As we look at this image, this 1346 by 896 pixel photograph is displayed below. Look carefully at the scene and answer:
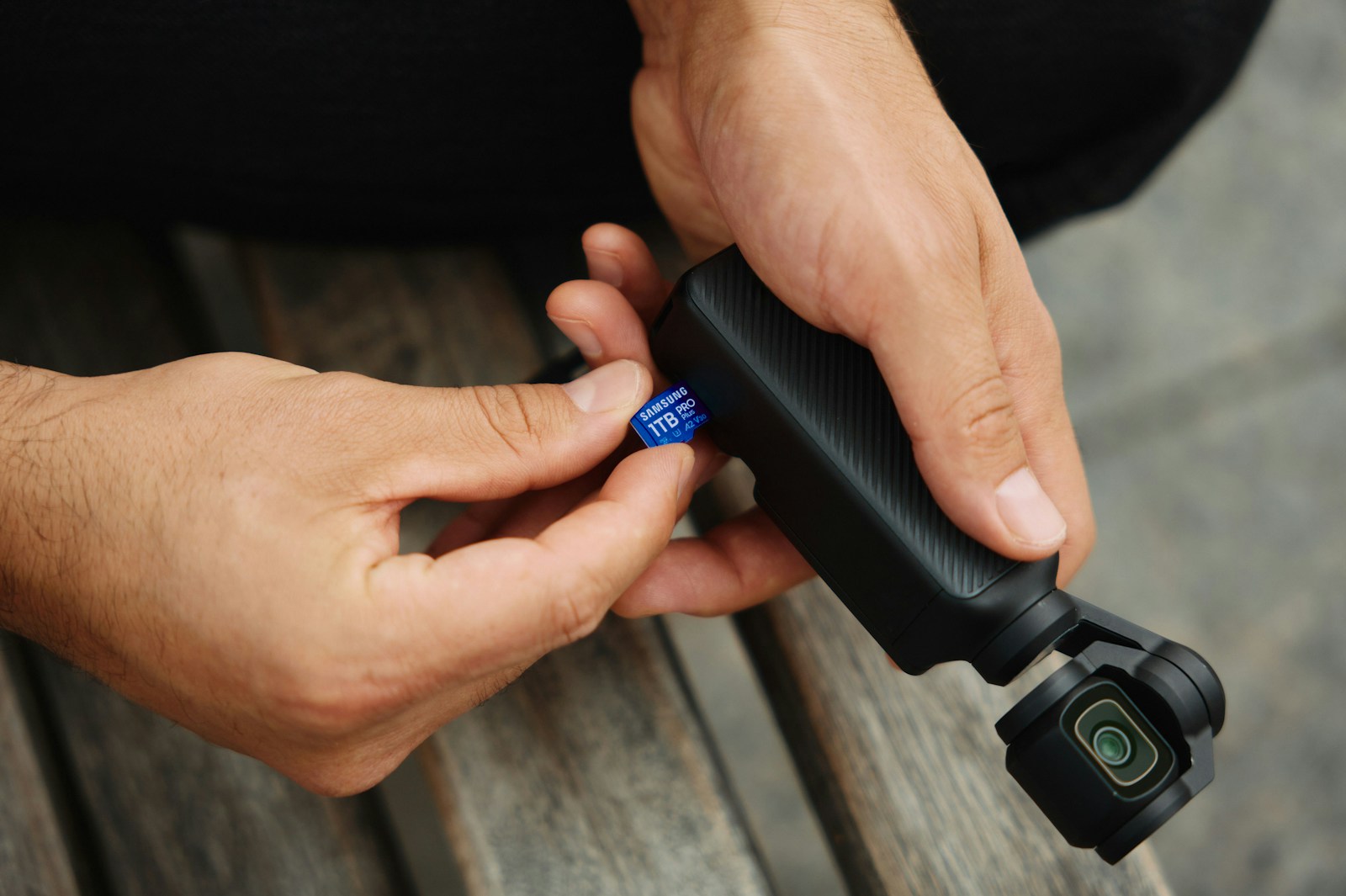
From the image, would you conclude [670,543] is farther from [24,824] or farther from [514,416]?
[24,824]

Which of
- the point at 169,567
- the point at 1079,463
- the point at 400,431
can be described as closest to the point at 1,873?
the point at 169,567

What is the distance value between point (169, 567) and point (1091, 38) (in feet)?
3.30

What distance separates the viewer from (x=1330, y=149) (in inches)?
76.6

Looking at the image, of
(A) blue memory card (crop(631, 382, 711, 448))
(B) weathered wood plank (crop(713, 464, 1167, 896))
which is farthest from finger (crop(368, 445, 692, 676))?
(B) weathered wood plank (crop(713, 464, 1167, 896))

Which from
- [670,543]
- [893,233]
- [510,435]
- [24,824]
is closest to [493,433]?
[510,435]

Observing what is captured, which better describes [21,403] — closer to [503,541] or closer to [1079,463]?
[503,541]

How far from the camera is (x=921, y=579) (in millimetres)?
730

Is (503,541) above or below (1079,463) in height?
above

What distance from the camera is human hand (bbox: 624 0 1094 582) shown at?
0.72 m

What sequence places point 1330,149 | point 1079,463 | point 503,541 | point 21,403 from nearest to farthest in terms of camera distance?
1. point 503,541
2. point 21,403
3. point 1079,463
4. point 1330,149

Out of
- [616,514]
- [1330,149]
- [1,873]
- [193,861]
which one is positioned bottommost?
[1330,149]

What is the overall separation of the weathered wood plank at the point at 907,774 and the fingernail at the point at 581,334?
13.4 inches

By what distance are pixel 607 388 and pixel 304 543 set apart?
28 centimetres

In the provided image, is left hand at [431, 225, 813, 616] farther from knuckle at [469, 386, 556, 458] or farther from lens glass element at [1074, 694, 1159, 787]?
lens glass element at [1074, 694, 1159, 787]
